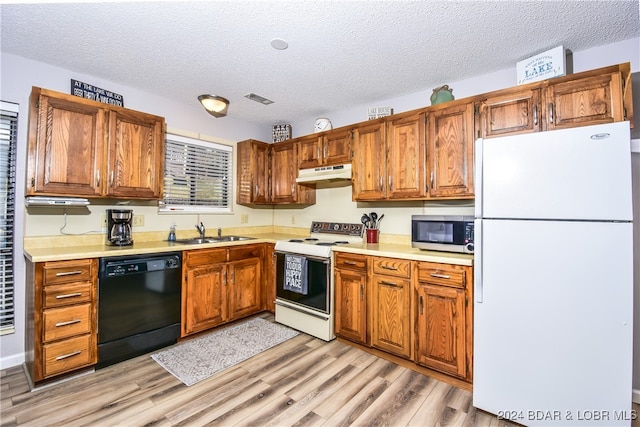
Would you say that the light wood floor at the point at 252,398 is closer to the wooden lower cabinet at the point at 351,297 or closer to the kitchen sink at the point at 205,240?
the wooden lower cabinet at the point at 351,297

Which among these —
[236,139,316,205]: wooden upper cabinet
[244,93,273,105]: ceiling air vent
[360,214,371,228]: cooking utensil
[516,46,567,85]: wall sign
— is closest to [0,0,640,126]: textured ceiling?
[516,46,567,85]: wall sign

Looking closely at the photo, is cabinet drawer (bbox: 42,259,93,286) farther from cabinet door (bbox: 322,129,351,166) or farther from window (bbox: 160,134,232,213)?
cabinet door (bbox: 322,129,351,166)

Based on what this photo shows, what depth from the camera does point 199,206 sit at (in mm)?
3686

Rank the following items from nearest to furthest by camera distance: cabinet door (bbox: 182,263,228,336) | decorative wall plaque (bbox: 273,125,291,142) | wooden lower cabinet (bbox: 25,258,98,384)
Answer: wooden lower cabinet (bbox: 25,258,98,384) → cabinet door (bbox: 182,263,228,336) → decorative wall plaque (bbox: 273,125,291,142)

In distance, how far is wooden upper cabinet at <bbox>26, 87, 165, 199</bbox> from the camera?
2238 millimetres

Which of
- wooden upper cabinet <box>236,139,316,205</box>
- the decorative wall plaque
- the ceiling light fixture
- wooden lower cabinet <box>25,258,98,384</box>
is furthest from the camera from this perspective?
the decorative wall plaque

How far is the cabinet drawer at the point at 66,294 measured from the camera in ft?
6.81

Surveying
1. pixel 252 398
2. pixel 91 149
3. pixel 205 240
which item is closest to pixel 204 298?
pixel 205 240

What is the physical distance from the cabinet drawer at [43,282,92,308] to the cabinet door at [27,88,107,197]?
76cm

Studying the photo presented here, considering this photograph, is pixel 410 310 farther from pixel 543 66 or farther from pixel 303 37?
pixel 303 37

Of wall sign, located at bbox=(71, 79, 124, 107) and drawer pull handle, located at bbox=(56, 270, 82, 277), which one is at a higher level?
wall sign, located at bbox=(71, 79, 124, 107)

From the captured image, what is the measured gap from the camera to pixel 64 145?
92.4 inches

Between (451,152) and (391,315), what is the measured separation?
1.50 m

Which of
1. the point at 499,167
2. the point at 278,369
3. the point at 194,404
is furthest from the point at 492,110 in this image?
the point at 194,404
